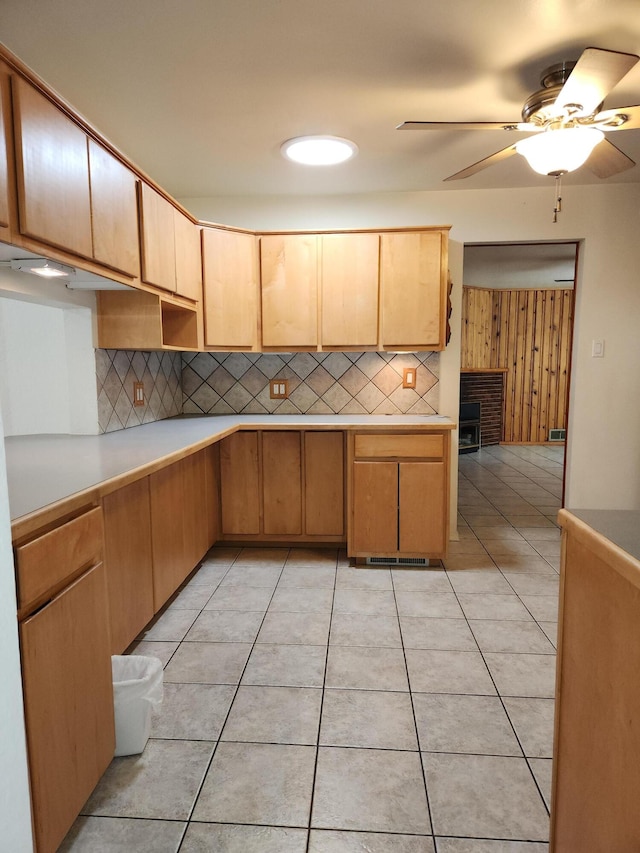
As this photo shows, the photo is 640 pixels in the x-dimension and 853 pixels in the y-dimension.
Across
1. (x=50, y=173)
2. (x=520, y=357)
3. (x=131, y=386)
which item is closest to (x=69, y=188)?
(x=50, y=173)

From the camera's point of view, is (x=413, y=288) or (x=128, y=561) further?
(x=413, y=288)

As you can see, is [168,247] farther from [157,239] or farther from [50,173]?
[50,173]

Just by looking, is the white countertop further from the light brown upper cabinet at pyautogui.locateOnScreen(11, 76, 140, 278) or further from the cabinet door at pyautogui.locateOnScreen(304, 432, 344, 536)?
the light brown upper cabinet at pyautogui.locateOnScreen(11, 76, 140, 278)

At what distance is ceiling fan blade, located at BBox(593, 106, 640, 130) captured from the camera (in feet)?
5.75

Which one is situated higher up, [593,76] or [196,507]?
[593,76]

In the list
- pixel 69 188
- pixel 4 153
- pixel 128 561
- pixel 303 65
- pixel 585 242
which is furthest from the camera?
pixel 585 242

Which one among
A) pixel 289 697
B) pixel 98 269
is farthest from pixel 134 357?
pixel 289 697

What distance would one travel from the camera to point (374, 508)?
305cm

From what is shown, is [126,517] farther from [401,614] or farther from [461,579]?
[461,579]

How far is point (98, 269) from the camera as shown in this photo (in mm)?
1955

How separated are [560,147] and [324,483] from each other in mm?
2149

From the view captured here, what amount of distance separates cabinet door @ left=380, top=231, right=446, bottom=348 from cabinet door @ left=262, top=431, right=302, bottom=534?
36.7 inches

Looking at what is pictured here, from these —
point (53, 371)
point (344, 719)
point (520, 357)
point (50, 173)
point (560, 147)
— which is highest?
point (560, 147)

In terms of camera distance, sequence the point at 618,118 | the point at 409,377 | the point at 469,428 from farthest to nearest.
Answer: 1. the point at 469,428
2. the point at 409,377
3. the point at 618,118
